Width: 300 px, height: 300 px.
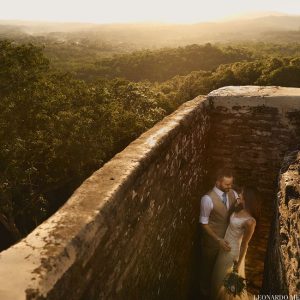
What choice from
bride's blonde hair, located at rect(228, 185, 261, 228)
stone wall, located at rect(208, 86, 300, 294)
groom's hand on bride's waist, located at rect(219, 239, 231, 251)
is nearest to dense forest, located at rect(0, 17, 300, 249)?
stone wall, located at rect(208, 86, 300, 294)

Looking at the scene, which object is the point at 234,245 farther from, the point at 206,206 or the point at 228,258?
the point at 206,206

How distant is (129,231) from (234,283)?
8.12 ft

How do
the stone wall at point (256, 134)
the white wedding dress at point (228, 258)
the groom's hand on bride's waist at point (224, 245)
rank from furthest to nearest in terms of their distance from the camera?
1. the stone wall at point (256, 134)
2. the white wedding dress at point (228, 258)
3. the groom's hand on bride's waist at point (224, 245)

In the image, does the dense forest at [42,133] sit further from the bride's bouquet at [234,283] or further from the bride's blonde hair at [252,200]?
the bride's bouquet at [234,283]

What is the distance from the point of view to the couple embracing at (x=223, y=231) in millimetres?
4773

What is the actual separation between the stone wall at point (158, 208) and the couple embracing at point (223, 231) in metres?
0.30

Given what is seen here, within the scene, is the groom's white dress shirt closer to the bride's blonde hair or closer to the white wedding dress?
the white wedding dress

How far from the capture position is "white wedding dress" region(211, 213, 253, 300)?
480 centimetres

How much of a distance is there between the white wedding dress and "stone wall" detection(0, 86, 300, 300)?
16.8 inches

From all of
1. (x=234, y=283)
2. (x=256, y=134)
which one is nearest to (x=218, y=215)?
(x=234, y=283)

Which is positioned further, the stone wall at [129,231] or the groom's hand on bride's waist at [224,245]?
the groom's hand on bride's waist at [224,245]

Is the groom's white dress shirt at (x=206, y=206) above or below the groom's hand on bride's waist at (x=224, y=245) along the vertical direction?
above

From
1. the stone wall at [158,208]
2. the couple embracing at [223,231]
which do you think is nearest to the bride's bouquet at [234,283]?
the couple embracing at [223,231]

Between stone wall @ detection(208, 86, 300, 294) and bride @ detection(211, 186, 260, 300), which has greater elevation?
stone wall @ detection(208, 86, 300, 294)
